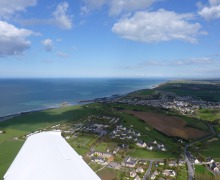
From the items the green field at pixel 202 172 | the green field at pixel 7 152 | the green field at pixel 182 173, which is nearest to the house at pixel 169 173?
the green field at pixel 182 173

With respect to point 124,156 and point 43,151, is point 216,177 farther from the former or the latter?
point 43,151

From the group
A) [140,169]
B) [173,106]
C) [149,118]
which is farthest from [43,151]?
[173,106]

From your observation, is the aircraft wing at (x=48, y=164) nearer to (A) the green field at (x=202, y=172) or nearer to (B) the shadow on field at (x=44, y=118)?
(A) the green field at (x=202, y=172)

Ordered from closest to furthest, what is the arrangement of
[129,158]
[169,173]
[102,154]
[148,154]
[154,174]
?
[154,174]
[169,173]
[129,158]
[102,154]
[148,154]

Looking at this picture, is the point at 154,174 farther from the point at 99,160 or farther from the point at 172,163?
the point at 99,160

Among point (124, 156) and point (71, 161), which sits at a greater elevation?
point (71, 161)

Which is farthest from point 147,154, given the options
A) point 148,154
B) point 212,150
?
point 212,150

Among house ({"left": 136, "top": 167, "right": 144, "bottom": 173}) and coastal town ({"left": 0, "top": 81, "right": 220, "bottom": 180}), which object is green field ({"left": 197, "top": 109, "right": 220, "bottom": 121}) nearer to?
coastal town ({"left": 0, "top": 81, "right": 220, "bottom": 180})
